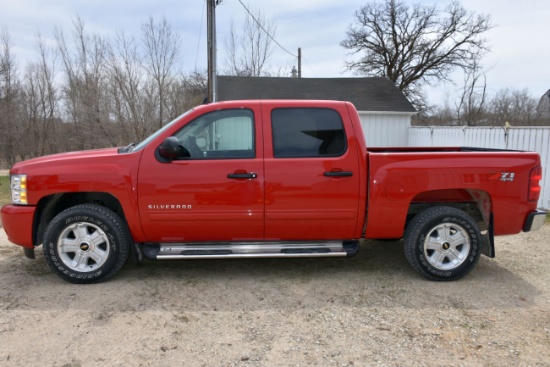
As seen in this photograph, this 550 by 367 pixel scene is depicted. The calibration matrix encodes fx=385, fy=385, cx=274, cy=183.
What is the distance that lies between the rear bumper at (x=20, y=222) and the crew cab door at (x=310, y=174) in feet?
7.94

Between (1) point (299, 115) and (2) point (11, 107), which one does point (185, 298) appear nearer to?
(1) point (299, 115)

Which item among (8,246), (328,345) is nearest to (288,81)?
(8,246)

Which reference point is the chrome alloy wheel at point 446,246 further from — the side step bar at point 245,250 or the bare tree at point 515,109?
the bare tree at point 515,109

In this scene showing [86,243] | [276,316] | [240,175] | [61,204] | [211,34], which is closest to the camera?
[276,316]

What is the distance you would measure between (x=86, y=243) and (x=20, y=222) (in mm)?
691

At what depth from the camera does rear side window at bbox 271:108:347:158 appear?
3982 millimetres

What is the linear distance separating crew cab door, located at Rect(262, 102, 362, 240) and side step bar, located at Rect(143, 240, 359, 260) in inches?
3.8

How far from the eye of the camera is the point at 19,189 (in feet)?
12.9

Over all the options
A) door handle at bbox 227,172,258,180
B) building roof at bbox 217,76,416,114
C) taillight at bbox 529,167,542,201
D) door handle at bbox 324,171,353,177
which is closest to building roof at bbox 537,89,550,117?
building roof at bbox 217,76,416,114

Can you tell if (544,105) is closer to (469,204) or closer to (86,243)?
(469,204)

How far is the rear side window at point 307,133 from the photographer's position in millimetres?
3982

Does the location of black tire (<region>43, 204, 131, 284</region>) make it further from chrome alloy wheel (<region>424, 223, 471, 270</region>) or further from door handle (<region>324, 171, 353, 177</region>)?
chrome alloy wheel (<region>424, 223, 471, 270</region>)

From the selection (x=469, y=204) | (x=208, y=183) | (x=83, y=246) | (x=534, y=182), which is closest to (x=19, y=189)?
(x=83, y=246)

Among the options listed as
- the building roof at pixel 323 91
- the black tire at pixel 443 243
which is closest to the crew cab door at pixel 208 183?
the black tire at pixel 443 243
